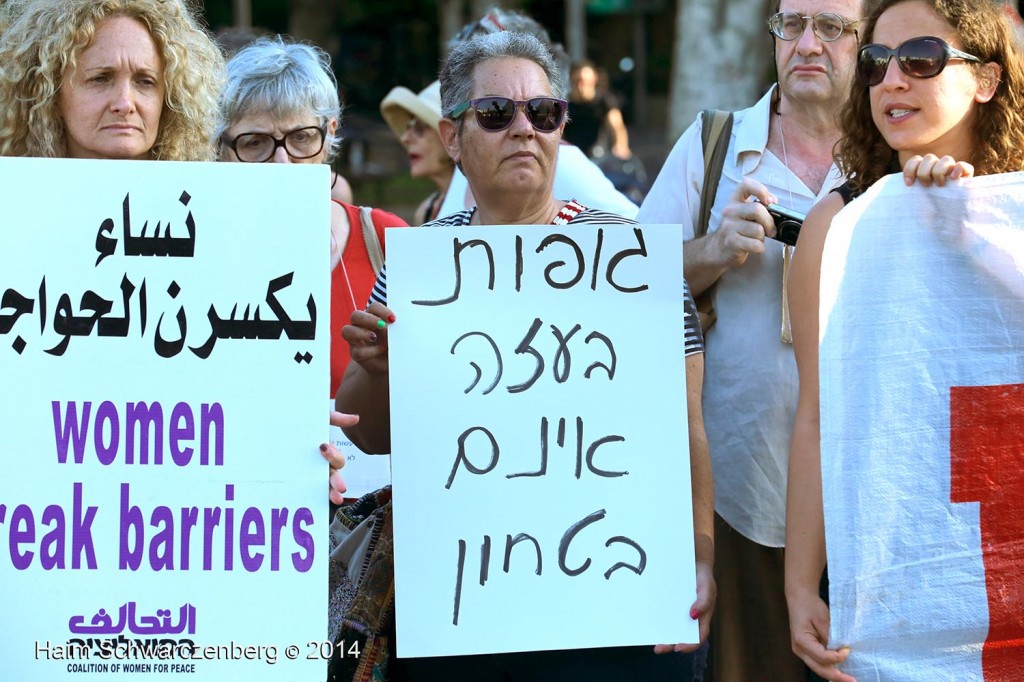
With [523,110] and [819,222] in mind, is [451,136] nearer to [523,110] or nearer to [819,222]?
[523,110]

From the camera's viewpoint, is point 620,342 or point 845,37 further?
point 845,37

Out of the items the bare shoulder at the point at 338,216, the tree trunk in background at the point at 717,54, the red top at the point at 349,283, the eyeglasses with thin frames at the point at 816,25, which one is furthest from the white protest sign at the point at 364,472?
the tree trunk in background at the point at 717,54

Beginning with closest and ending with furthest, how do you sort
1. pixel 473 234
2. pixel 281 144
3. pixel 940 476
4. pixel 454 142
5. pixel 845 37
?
1. pixel 940 476
2. pixel 473 234
3. pixel 454 142
4. pixel 845 37
5. pixel 281 144

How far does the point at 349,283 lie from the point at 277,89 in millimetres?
550

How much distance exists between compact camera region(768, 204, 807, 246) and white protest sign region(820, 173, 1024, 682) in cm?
54

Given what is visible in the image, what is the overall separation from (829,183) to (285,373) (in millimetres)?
1451

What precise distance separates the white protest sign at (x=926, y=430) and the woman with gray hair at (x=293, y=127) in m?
1.40

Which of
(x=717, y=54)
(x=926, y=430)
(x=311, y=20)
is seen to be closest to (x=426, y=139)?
(x=926, y=430)

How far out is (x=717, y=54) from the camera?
1016 centimetres

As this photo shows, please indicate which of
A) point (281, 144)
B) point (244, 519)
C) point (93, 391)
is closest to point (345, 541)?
point (244, 519)

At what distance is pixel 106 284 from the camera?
236 cm

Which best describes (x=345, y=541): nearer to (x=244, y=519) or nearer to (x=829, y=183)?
(x=244, y=519)

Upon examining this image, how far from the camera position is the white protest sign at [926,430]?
2.28 metres

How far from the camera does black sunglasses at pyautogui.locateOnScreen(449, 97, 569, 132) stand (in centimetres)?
274
